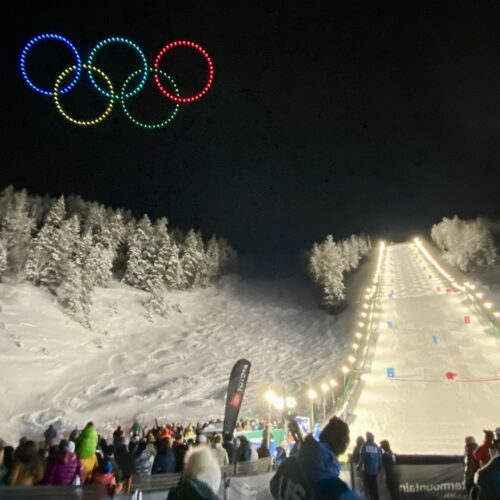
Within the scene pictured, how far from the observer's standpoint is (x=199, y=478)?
10.2ft

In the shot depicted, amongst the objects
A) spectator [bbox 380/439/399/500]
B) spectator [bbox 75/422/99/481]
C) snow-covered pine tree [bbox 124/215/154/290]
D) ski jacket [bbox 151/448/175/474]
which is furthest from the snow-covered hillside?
spectator [bbox 75/422/99/481]

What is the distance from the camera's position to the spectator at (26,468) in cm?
585

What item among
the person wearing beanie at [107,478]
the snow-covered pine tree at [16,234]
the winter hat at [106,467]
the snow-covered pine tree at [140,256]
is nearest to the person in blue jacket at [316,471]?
the person wearing beanie at [107,478]

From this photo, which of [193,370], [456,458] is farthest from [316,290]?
[456,458]

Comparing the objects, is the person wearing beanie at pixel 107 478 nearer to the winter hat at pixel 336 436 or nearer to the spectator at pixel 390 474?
the winter hat at pixel 336 436

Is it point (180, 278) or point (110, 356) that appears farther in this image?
point (180, 278)

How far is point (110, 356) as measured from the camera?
4047 centimetres

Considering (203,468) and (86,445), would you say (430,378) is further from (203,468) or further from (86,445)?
(203,468)

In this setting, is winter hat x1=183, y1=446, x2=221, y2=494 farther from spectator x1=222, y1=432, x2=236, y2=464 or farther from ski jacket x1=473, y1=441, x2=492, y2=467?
spectator x1=222, y1=432, x2=236, y2=464

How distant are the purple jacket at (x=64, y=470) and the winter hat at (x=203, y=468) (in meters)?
4.13

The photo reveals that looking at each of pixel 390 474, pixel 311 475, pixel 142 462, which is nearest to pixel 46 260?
pixel 142 462

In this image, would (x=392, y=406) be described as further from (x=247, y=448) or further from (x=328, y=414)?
(x=247, y=448)

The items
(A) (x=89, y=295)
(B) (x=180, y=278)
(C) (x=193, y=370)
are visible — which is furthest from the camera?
(B) (x=180, y=278)

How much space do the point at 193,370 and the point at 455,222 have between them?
3504 inches
